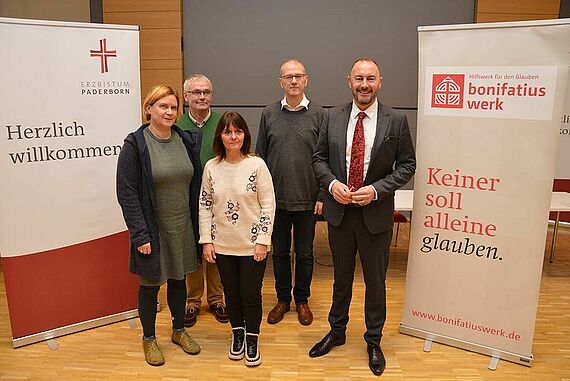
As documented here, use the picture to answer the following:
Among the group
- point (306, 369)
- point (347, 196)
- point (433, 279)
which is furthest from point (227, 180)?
point (433, 279)

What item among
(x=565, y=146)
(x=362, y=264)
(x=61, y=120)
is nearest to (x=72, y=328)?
(x=61, y=120)

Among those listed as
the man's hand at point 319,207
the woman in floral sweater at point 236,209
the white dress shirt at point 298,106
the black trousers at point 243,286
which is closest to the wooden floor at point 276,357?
the black trousers at point 243,286

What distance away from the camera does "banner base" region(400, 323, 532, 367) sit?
284cm

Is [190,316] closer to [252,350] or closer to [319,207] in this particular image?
[252,350]

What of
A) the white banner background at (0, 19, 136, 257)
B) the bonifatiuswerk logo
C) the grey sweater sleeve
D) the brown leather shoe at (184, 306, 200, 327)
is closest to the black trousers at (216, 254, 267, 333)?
the grey sweater sleeve

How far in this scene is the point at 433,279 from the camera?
2.98m

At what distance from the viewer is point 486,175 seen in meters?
2.74

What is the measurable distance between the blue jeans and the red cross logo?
1324mm

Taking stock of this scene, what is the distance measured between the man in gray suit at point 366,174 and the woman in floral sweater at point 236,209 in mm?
357

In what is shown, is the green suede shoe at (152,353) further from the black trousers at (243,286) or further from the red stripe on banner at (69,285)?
the red stripe on banner at (69,285)

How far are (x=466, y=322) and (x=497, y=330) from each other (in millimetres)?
168

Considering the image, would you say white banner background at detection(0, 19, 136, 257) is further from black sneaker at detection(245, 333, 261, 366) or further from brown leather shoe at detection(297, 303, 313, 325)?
brown leather shoe at detection(297, 303, 313, 325)

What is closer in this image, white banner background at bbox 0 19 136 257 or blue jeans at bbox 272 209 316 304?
white banner background at bbox 0 19 136 257

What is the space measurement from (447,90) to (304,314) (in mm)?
1636
